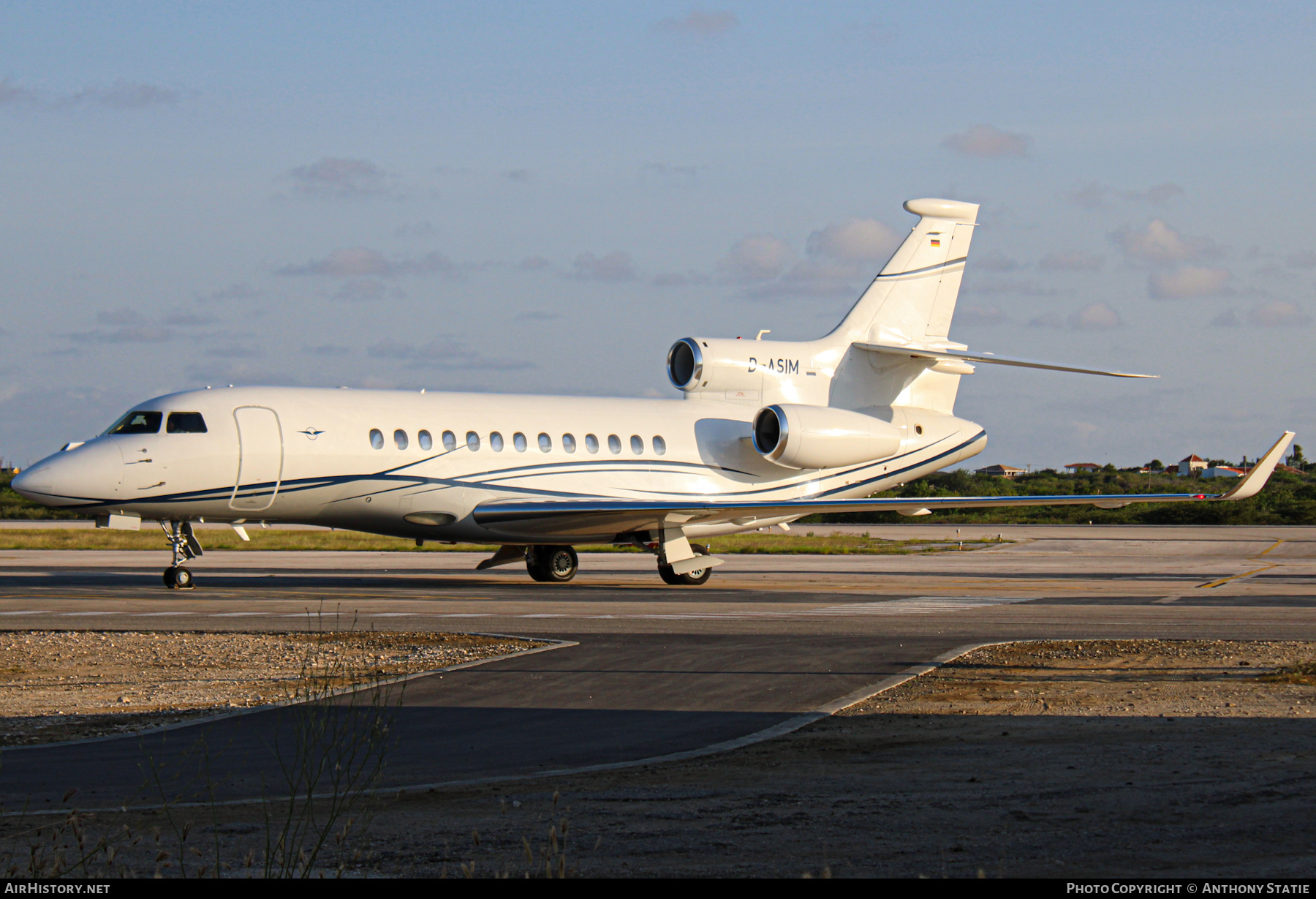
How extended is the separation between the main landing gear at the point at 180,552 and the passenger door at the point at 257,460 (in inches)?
51.3

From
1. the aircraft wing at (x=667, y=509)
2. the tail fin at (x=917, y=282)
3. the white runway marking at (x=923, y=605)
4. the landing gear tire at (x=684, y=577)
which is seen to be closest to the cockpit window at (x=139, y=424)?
the aircraft wing at (x=667, y=509)

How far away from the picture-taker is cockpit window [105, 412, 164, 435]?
23906 mm

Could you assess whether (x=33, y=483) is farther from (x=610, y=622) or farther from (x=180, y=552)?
(x=610, y=622)

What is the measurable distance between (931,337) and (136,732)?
84.8ft

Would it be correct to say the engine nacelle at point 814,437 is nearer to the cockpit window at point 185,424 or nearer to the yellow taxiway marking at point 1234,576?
the yellow taxiway marking at point 1234,576

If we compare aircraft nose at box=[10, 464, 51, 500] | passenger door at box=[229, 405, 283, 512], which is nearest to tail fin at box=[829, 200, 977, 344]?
passenger door at box=[229, 405, 283, 512]

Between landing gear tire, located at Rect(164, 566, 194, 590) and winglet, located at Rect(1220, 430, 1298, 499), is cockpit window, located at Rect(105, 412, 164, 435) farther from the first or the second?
winglet, located at Rect(1220, 430, 1298, 499)

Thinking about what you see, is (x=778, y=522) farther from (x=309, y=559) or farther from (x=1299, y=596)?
(x=309, y=559)

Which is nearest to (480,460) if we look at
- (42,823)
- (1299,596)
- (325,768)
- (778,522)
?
(778,522)

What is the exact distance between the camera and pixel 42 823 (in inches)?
257

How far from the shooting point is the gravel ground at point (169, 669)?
1024 cm

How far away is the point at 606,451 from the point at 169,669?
50.5 feet

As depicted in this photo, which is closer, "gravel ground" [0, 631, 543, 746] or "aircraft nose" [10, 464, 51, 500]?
"gravel ground" [0, 631, 543, 746]

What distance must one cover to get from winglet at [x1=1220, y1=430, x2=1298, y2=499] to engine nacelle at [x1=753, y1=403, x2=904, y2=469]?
27.6 feet
